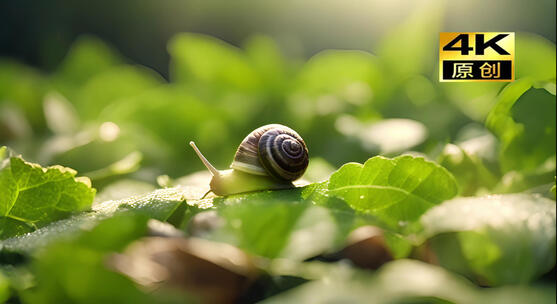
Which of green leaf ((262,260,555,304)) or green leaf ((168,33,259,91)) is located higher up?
green leaf ((168,33,259,91))

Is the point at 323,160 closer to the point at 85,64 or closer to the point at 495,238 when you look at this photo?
the point at 495,238

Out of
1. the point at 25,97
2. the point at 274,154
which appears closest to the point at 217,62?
the point at 25,97

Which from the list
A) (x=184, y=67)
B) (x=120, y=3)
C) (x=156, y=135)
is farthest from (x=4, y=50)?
(x=156, y=135)

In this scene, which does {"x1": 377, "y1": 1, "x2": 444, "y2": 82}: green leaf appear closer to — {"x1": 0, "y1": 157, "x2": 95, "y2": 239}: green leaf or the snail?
the snail

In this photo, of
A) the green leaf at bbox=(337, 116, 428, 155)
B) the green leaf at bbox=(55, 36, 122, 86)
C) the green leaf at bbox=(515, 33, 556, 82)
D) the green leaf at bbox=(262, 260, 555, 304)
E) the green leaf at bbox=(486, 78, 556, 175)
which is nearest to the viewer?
the green leaf at bbox=(262, 260, 555, 304)

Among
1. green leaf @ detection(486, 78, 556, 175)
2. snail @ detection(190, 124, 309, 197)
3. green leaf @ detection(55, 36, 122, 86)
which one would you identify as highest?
green leaf @ detection(55, 36, 122, 86)

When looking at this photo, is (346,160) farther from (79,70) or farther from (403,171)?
(79,70)

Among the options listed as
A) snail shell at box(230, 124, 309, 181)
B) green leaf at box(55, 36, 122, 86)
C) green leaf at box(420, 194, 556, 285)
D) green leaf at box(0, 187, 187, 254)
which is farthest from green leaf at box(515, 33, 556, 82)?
green leaf at box(55, 36, 122, 86)
